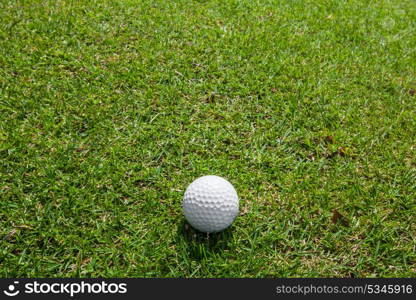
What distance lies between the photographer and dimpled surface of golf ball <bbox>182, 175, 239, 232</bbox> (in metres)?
2.24

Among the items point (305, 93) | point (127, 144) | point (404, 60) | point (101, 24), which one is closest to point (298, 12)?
point (404, 60)

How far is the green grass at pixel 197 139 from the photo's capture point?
2.30m

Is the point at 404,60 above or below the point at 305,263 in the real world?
above

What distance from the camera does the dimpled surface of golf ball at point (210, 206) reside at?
224 centimetres

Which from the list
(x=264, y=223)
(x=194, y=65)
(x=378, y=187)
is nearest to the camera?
(x=264, y=223)

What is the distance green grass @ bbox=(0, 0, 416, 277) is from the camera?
230cm

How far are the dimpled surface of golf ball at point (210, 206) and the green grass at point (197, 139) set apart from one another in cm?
14

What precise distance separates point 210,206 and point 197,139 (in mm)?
915

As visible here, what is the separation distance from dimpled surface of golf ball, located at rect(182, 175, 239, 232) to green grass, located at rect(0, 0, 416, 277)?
14cm

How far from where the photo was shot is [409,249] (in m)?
2.39

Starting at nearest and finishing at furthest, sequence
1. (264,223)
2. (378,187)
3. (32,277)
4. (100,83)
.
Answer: (32,277) < (264,223) < (378,187) < (100,83)

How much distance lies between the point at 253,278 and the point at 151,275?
64 cm

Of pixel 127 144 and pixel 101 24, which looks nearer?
pixel 127 144

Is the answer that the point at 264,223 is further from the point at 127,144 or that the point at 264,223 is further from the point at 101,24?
the point at 101,24
